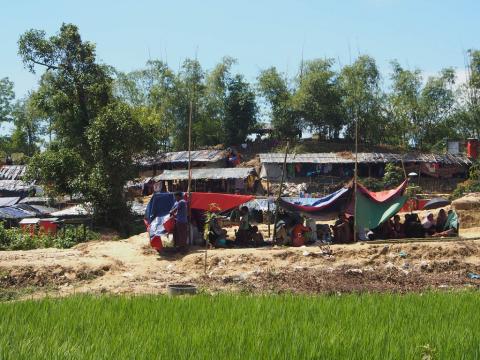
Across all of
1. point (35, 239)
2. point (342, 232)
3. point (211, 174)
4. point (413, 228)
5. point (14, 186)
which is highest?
point (211, 174)

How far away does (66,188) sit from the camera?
833 inches

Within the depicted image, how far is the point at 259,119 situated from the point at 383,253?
24895 millimetres

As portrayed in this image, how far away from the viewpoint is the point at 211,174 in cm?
2838

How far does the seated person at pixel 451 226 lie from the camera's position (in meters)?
12.9

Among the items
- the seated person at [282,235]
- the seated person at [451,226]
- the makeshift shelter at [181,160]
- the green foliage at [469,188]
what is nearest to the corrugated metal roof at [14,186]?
the makeshift shelter at [181,160]

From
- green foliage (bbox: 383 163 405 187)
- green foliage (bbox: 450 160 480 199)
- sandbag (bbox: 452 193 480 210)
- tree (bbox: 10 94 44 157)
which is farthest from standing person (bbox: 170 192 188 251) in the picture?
tree (bbox: 10 94 44 157)

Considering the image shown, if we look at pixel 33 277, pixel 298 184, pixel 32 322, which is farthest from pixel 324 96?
pixel 32 322

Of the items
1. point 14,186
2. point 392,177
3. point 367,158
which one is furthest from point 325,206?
point 14,186

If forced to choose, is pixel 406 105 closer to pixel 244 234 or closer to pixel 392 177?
pixel 392 177

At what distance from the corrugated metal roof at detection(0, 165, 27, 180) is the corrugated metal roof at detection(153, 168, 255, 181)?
982 centimetres

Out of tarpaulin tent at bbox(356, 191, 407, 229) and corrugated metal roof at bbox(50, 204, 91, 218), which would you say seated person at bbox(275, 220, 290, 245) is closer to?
tarpaulin tent at bbox(356, 191, 407, 229)

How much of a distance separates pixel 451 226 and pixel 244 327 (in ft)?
31.7

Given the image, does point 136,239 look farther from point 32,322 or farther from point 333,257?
point 32,322

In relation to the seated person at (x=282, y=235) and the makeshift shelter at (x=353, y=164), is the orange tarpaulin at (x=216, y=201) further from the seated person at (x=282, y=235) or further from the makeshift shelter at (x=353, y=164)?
the makeshift shelter at (x=353, y=164)
